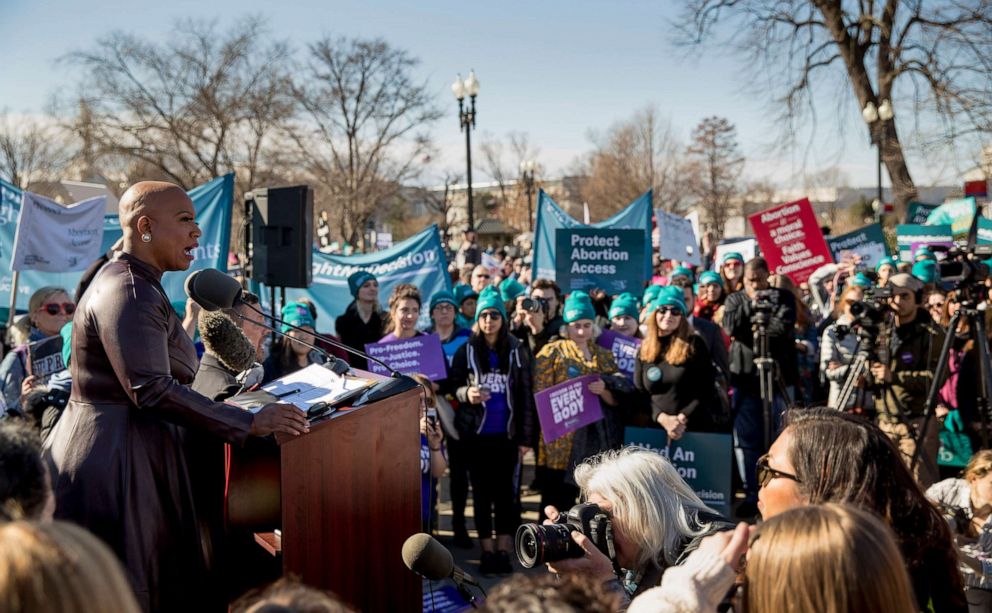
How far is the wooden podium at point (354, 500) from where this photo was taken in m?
2.83

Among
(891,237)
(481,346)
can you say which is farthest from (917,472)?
(891,237)

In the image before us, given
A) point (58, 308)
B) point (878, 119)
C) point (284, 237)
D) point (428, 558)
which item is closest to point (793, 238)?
point (284, 237)

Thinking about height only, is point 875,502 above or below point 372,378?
below

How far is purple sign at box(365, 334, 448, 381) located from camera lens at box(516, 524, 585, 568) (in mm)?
4020

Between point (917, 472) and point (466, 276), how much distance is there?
343 inches

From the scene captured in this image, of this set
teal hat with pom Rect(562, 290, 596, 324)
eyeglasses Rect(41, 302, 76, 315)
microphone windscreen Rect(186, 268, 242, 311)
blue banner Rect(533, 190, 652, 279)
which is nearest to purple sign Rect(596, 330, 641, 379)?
teal hat with pom Rect(562, 290, 596, 324)

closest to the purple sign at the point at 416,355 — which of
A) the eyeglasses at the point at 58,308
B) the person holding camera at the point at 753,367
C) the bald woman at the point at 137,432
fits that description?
the eyeglasses at the point at 58,308

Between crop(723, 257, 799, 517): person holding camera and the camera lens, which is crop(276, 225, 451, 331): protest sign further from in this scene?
the camera lens

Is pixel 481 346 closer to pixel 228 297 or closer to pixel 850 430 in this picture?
pixel 228 297

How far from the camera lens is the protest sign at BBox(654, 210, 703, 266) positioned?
12.6m

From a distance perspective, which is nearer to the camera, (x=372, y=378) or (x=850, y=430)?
(x=850, y=430)

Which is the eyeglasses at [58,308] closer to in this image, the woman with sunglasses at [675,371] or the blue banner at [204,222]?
the blue banner at [204,222]

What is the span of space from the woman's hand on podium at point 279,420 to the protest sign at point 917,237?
12591 mm

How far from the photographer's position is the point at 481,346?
6625 millimetres
